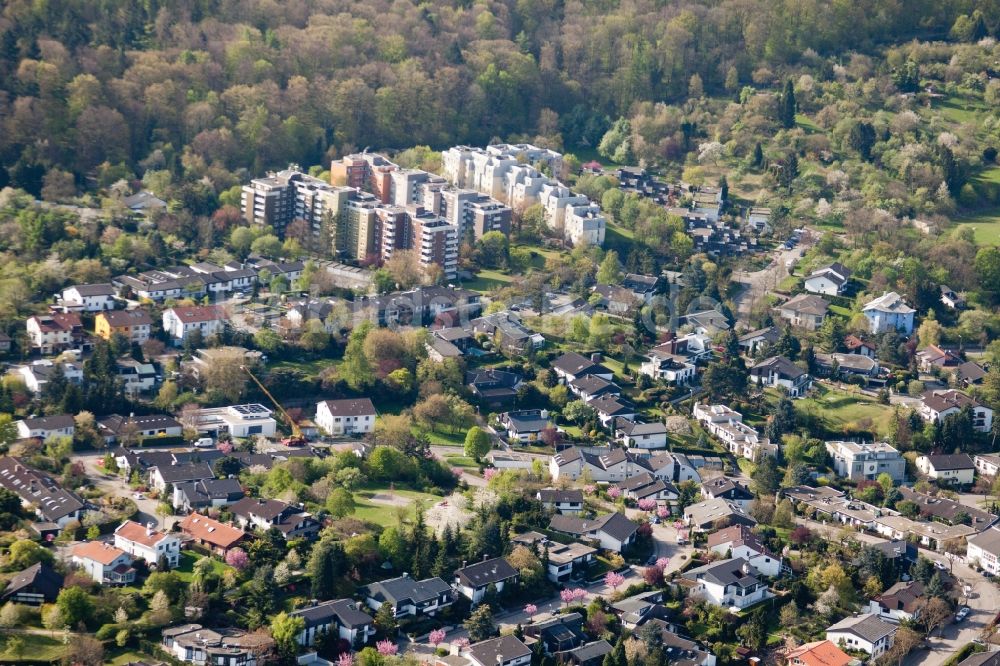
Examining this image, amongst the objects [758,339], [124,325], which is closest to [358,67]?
[124,325]

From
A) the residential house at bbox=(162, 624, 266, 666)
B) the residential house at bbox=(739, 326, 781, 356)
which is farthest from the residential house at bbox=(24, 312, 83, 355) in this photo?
the residential house at bbox=(739, 326, 781, 356)

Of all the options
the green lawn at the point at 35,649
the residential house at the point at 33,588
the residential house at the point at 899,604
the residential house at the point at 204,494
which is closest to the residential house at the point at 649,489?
the residential house at the point at 899,604

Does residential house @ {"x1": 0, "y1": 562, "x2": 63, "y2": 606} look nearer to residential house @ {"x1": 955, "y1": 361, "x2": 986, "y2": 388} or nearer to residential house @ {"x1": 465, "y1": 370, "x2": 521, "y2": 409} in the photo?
residential house @ {"x1": 465, "y1": 370, "x2": 521, "y2": 409}

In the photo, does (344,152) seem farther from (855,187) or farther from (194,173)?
(855,187)

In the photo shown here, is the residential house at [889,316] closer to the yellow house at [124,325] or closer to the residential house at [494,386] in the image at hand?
the residential house at [494,386]

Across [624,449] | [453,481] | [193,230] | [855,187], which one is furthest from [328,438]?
[855,187]

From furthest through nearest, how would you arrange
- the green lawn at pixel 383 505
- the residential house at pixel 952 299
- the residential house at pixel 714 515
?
the residential house at pixel 952 299, the residential house at pixel 714 515, the green lawn at pixel 383 505
